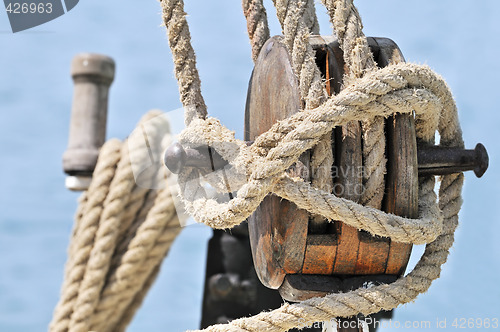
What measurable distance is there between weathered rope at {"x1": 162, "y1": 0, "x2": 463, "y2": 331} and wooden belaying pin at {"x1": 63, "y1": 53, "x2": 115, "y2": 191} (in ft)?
4.57

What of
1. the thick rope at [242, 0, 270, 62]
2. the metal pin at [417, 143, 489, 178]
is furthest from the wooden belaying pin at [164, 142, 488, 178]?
the thick rope at [242, 0, 270, 62]

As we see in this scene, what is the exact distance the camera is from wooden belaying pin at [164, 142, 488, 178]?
1.17 m

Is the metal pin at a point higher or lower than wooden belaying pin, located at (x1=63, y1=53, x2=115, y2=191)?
lower

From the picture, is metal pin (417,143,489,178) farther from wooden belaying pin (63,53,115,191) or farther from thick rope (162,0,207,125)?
wooden belaying pin (63,53,115,191)

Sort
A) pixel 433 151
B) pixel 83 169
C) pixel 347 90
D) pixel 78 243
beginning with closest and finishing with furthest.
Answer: pixel 347 90
pixel 433 151
pixel 78 243
pixel 83 169

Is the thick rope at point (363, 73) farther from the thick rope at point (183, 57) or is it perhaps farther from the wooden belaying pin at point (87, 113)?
the wooden belaying pin at point (87, 113)

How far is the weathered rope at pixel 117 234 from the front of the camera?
2.28 meters

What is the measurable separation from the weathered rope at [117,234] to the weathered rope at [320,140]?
1.10m

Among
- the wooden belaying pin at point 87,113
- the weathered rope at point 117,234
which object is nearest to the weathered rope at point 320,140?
the weathered rope at point 117,234

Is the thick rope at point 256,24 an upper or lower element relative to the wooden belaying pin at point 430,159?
upper

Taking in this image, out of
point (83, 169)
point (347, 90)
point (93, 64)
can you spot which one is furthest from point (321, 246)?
point (93, 64)

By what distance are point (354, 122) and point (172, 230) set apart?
128cm

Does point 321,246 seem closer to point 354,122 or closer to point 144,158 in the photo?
point 354,122

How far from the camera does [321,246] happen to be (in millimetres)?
1189
